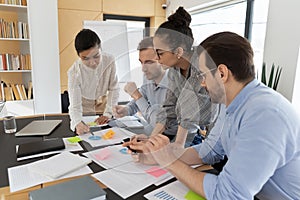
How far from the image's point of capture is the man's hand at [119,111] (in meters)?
1.40

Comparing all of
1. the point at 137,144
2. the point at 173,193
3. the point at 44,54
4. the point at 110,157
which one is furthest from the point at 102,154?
the point at 44,54

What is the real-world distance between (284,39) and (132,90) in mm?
1888

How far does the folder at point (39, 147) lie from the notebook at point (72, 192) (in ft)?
1.24

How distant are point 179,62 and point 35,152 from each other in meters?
0.81

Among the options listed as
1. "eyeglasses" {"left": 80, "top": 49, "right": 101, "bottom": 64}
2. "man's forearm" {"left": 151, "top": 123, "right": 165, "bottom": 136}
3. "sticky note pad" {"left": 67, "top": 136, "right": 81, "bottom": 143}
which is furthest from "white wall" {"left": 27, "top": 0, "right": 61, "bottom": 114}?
"man's forearm" {"left": 151, "top": 123, "right": 165, "bottom": 136}

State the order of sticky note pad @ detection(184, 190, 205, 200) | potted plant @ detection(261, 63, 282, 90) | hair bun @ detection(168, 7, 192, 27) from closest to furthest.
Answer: sticky note pad @ detection(184, 190, 205, 200)
hair bun @ detection(168, 7, 192, 27)
potted plant @ detection(261, 63, 282, 90)

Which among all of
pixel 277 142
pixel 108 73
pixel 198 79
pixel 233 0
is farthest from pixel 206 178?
pixel 233 0

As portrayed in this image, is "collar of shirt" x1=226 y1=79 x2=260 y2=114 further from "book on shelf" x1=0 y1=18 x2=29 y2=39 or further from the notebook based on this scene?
"book on shelf" x1=0 y1=18 x2=29 y2=39

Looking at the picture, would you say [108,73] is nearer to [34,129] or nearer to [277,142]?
[34,129]

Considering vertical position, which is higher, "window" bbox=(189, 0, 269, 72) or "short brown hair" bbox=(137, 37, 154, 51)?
"window" bbox=(189, 0, 269, 72)

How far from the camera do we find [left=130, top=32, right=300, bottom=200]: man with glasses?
27.0 inches

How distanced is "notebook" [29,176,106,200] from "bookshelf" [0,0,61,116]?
8.89ft

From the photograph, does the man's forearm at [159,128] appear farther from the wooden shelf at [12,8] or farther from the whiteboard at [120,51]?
the wooden shelf at [12,8]

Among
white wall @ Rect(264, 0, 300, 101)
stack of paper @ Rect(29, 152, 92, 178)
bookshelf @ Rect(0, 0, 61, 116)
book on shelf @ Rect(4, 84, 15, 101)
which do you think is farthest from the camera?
book on shelf @ Rect(4, 84, 15, 101)
